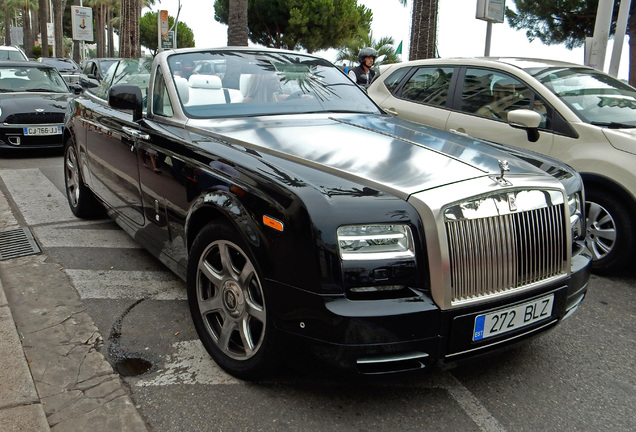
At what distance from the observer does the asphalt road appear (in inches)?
107

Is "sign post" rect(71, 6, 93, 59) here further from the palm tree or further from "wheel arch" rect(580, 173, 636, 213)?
"wheel arch" rect(580, 173, 636, 213)

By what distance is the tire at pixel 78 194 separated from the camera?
19.6ft

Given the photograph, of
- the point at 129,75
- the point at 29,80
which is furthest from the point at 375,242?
the point at 29,80

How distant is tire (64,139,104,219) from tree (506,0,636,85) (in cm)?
1844

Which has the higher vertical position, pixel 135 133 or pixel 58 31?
pixel 58 31

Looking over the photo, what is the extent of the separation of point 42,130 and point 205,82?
6.94 m

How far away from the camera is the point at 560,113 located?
517 cm

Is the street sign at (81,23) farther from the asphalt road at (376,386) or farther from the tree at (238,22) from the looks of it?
the asphalt road at (376,386)

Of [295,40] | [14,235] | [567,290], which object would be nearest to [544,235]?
[567,290]

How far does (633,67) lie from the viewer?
20.8 metres

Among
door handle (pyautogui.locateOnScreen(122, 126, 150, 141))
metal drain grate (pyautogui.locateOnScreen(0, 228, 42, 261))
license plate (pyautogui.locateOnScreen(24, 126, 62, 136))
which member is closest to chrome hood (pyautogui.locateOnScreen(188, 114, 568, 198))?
door handle (pyautogui.locateOnScreen(122, 126, 150, 141))

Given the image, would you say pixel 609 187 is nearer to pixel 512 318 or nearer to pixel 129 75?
pixel 512 318

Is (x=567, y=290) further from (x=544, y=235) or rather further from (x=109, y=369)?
(x=109, y=369)

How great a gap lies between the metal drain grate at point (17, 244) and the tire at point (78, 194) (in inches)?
22.2
